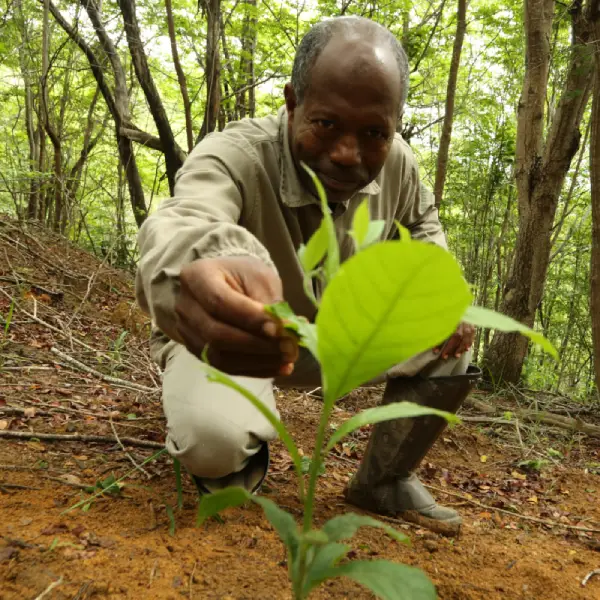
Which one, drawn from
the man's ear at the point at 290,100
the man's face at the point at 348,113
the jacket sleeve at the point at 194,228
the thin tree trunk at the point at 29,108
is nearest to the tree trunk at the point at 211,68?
the thin tree trunk at the point at 29,108

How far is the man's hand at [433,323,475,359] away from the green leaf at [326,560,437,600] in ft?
3.62

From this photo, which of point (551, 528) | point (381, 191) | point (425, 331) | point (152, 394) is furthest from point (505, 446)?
point (425, 331)

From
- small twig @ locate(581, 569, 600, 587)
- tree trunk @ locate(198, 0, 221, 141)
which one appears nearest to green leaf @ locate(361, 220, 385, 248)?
small twig @ locate(581, 569, 600, 587)

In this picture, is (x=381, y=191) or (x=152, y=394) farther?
(x=152, y=394)

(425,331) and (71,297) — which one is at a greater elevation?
(425,331)

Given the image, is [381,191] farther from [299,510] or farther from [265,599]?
[265,599]

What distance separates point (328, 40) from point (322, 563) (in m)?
1.34

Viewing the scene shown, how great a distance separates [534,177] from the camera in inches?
171

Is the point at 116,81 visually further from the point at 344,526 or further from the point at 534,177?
the point at 344,526

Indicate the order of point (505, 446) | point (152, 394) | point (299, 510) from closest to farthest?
point (299, 510), point (152, 394), point (505, 446)

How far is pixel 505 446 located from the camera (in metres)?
3.03

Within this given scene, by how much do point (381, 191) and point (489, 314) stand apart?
63.4 inches

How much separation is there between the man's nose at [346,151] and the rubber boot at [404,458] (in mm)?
781

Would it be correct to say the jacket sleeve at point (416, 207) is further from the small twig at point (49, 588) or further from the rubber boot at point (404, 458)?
the small twig at point (49, 588)
